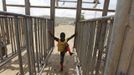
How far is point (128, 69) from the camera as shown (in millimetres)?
739

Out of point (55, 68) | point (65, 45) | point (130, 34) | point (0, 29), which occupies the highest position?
point (130, 34)

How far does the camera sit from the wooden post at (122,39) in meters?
0.68

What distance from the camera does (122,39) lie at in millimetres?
711

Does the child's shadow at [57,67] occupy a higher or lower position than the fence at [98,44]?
lower

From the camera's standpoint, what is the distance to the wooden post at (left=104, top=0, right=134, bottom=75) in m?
0.68

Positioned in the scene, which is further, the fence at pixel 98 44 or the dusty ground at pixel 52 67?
the dusty ground at pixel 52 67

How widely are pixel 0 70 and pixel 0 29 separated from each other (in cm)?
120

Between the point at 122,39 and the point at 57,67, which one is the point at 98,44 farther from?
the point at 57,67

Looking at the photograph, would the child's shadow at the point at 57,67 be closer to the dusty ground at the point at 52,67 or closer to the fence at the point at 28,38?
the dusty ground at the point at 52,67

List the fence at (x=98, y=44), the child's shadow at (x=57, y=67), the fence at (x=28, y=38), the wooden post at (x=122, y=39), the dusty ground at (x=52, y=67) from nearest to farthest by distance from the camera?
the wooden post at (x=122, y=39)
the fence at (x=98, y=44)
the fence at (x=28, y=38)
the dusty ground at (x=52, y=67)
the child's shadow at (x=57, y=67)

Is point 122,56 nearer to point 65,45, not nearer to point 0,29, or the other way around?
point 65,45

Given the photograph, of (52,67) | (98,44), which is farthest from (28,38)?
(52,67)

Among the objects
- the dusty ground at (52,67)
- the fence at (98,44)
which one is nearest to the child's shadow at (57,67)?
the dusty ground at (52,67)

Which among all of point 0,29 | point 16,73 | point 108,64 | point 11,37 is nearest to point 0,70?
point 16,73
